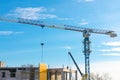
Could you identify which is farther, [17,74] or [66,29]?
[66,29]

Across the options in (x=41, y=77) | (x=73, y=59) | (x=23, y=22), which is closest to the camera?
(x=41, y=77)

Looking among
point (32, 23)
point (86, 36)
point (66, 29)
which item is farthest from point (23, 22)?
point (86, 36)

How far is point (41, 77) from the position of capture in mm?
129125

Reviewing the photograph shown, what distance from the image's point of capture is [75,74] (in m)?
144

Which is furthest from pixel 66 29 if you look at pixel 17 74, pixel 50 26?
pixel 17 74

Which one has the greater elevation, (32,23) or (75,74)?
(32,23)

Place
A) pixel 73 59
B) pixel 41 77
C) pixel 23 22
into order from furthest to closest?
pixel 73 59 < pixel 23 22 < pixel 41 77

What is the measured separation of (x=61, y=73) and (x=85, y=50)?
17400mm

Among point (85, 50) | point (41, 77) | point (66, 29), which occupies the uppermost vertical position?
point (66, 29)

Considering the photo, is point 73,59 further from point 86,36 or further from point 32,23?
point 32,23

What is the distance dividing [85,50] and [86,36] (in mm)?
6971

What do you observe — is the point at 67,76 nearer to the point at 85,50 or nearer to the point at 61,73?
the point at 61,73

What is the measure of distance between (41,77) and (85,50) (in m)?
25.4

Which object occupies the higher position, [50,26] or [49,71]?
[50,26]
